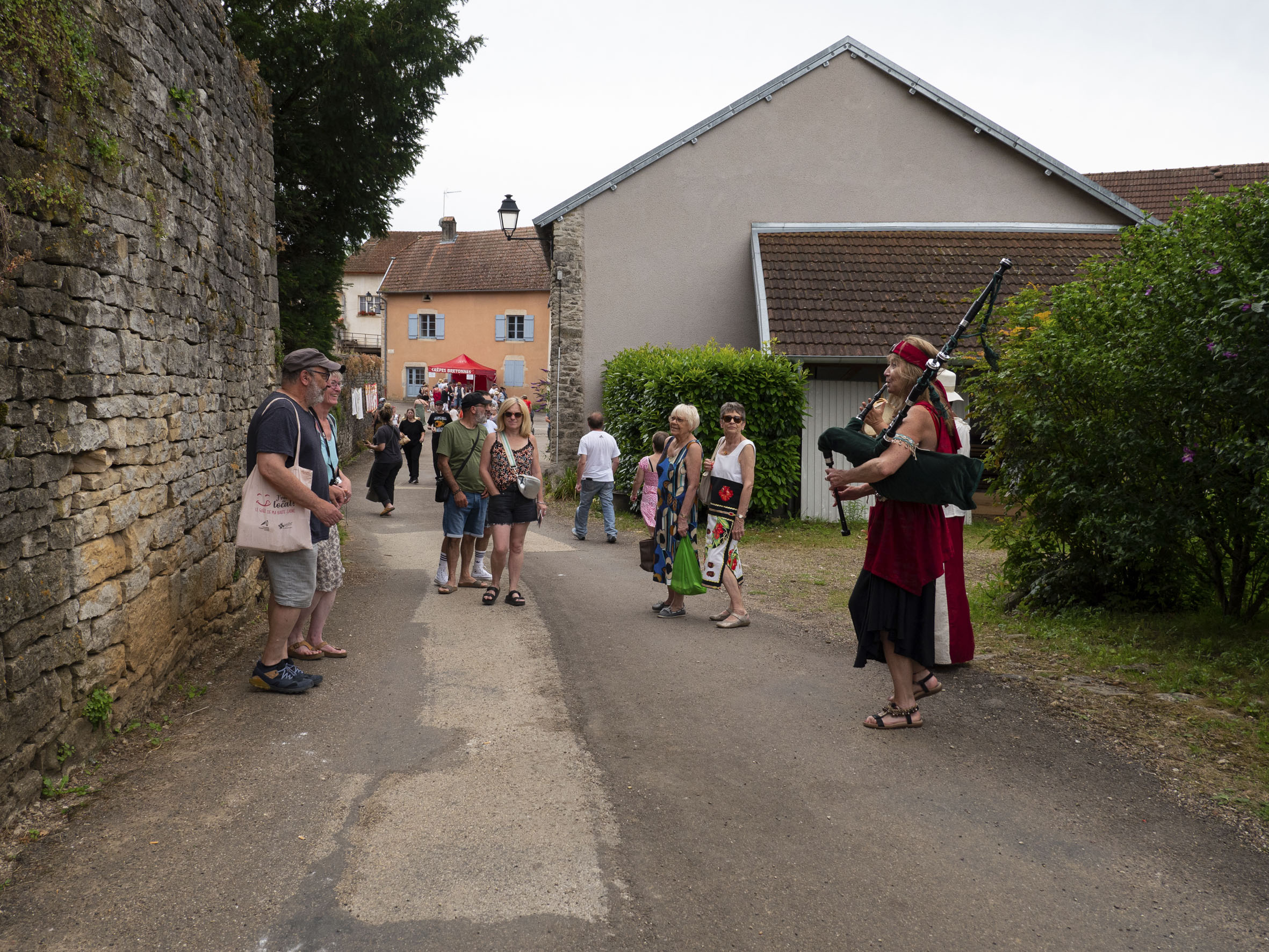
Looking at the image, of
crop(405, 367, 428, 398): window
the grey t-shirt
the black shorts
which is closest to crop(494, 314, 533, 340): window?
crop(405, 367, 428, 398): window

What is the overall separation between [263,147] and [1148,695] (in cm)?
811

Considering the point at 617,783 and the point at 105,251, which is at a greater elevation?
the point at 105,251

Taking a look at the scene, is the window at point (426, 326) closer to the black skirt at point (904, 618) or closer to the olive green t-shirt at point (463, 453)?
the olive green t-shirt at point (463, 453)

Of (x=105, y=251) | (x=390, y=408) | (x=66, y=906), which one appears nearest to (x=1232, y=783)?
(x=66, y=906)

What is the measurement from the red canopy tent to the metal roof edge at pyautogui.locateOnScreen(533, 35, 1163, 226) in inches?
834

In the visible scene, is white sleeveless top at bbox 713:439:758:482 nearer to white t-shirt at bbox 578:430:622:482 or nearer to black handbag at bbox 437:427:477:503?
black handbag at bbox 437:427:477:503

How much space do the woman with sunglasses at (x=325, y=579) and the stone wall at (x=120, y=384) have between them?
26.1 inches

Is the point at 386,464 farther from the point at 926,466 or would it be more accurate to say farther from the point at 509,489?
the point at 926,466

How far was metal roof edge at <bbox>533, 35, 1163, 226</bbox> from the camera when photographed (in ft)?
58.0

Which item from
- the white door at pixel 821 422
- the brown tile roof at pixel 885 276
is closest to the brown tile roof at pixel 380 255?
the brown tile roof at pixel 885 276

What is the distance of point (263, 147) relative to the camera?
28.3 ft

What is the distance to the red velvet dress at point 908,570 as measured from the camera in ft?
16.6

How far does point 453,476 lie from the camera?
8.92 metres

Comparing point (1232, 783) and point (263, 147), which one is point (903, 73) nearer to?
point (263, 147)
